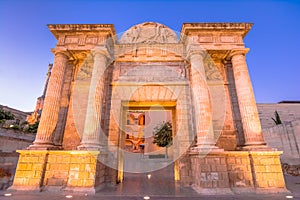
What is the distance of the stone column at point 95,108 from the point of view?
6.45 meters

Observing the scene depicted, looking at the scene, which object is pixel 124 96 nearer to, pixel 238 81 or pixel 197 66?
pixel 197 66

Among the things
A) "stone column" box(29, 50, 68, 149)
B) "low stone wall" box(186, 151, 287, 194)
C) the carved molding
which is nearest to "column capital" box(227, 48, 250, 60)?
the carved molding

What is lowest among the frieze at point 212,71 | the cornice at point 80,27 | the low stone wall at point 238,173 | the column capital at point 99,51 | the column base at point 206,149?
the low stone wall at point 238,173

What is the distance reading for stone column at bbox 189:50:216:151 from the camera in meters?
6.39

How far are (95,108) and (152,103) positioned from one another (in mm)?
3116

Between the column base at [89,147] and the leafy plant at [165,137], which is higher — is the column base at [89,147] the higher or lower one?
the lower one

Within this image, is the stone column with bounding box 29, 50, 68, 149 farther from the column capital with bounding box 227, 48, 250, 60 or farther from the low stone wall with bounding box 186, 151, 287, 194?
the column capital with bounding box 227, 48, 250, 60

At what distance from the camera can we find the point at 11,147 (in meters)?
12.5

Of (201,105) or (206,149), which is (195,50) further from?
(206,149)

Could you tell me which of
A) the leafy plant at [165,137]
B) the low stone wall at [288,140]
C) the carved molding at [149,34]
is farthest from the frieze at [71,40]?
the low stone wall at [288,140]

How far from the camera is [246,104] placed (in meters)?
7.02

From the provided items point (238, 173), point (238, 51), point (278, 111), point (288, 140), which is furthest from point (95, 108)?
point (278, 111)

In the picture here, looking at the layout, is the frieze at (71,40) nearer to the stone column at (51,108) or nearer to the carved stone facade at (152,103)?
the carved stone facade at (152,103)

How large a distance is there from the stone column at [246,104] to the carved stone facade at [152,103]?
0.04 metres
